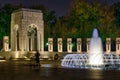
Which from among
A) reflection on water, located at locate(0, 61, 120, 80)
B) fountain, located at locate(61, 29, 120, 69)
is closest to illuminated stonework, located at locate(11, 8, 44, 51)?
fountain, located at locate(61, 29, 120, 69)

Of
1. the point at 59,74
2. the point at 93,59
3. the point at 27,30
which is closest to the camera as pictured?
the point at 59,74

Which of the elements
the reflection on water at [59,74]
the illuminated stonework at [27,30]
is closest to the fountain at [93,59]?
the reflection on water at [59,74]

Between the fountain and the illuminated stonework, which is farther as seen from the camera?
the illuminated stonework

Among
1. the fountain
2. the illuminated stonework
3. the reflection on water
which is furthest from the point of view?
the illuminated stonework

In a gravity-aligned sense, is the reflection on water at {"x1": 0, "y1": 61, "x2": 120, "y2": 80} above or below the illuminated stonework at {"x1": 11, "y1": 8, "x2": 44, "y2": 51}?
below

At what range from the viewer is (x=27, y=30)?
2211 inches

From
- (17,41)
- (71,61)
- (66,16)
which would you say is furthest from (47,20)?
(71,61)

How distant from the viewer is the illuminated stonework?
182 feet

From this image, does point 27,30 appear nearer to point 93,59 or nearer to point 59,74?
point 93,59

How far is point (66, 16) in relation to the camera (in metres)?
68.8

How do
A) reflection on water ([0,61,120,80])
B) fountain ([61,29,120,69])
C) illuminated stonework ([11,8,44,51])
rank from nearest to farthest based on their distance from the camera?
1. reflection on water ([0,61,120,80])
2. fountain ([61,29,120,69])
3. illuminated stonework ([11,8,44,51])

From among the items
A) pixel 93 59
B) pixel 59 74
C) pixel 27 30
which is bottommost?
pixel 59 74

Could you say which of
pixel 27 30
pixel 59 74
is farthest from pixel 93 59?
pixel 27 30

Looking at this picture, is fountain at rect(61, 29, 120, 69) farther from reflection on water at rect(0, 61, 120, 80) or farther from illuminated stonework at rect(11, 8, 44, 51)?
illuminated stonework at rect(11, 8, 44, 51)
